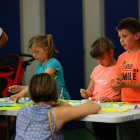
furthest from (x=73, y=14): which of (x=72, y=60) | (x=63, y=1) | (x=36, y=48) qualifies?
(x=36, y=48)

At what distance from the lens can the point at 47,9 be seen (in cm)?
358

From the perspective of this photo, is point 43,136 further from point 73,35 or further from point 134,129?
point 73,35

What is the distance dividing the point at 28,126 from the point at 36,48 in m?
1.12

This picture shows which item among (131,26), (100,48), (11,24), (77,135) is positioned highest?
(11,24)

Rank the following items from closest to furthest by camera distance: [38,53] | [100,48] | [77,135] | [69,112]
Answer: [69,112] → [100,48] → [38,53] → [77,135]

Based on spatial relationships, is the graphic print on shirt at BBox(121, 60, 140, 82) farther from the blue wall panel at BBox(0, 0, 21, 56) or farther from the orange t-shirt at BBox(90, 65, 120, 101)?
the blue wall panel at BBox(0, 0, 21, 56)

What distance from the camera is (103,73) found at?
7.05 ft

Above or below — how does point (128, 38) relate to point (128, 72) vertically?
above

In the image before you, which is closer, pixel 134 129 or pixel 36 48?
pixel 134 129

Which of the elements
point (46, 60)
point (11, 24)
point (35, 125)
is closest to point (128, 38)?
point (46, 60)

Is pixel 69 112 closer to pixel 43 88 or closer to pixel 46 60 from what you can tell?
pixel 43 88

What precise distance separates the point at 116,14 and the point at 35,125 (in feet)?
9.29

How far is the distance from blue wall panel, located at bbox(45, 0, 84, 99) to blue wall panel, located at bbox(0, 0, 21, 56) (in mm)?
485

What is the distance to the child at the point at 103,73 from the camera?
2.08 meters
